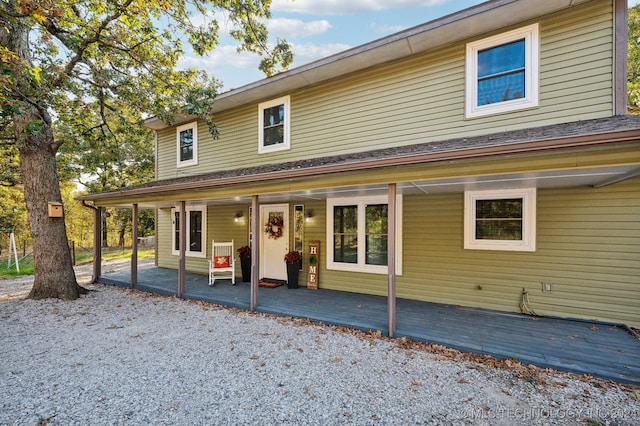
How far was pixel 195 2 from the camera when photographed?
642 centimetres

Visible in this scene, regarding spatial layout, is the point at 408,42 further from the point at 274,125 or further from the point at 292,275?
the point at 292,275

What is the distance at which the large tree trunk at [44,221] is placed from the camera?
655cm

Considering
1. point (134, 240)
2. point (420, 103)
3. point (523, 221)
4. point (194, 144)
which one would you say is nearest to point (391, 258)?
point (523, 221)

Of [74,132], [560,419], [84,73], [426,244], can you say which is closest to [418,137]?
[426,244]

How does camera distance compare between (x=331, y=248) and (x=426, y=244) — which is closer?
(x=426, y=244)

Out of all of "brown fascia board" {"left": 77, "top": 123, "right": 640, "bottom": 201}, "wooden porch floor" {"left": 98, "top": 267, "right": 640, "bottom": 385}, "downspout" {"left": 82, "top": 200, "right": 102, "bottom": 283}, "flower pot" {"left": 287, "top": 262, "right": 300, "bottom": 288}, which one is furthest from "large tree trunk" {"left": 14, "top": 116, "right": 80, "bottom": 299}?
"flower pot" {"left": 287, "top": 262, "right": 300, "bottom": 288}

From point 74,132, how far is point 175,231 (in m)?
3.92

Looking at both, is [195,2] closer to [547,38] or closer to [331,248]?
[331,248]

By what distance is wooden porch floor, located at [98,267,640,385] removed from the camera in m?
3.35

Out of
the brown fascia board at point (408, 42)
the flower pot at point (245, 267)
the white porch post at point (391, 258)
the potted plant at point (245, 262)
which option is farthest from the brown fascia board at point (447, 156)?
the brown fascia board at point (408, 42)

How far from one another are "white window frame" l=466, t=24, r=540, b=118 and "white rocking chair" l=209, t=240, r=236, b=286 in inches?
256

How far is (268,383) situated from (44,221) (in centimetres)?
697

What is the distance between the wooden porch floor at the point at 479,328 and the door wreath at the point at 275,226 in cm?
158

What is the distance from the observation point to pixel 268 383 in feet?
10.3
